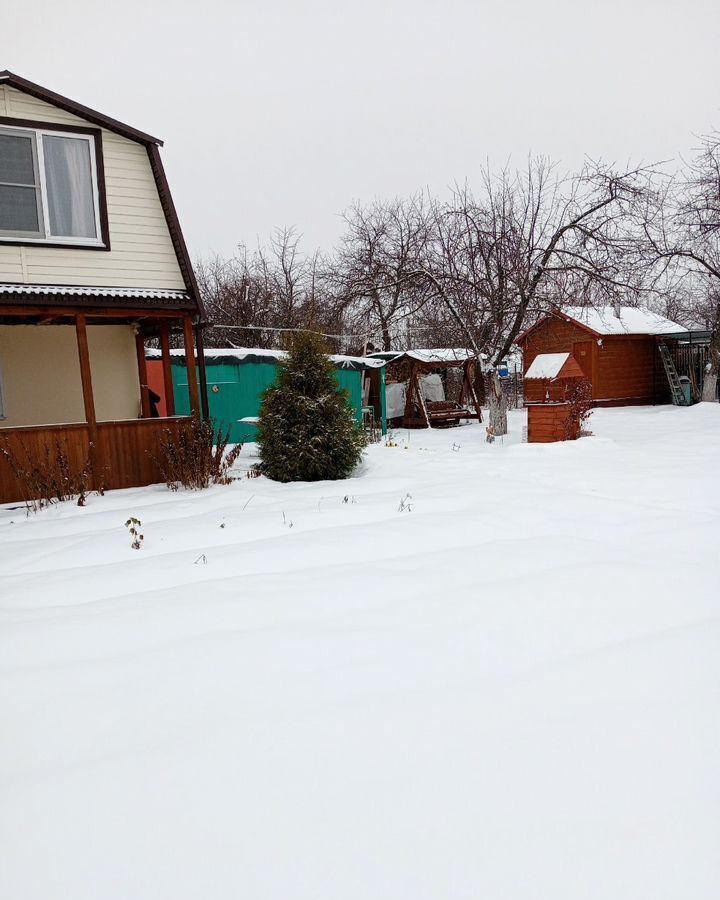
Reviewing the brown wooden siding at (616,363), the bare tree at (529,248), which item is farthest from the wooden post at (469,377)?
the brown wooden siding at (616,363)

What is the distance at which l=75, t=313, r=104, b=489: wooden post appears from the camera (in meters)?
8.47

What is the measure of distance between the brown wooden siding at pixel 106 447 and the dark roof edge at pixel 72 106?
4.16 meters

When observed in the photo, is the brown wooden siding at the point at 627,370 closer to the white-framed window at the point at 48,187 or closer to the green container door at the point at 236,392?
the green container door at the point at 236,392

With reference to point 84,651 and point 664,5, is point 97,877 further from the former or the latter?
point 664,5

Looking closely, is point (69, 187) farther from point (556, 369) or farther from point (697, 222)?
point (697, 222)

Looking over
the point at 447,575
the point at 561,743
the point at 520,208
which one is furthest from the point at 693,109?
the point at 561,743

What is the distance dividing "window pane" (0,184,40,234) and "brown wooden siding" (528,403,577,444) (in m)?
8.57

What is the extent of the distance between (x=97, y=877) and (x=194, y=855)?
0.90 feet

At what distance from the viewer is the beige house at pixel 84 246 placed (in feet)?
27.3

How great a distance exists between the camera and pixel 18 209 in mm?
8492

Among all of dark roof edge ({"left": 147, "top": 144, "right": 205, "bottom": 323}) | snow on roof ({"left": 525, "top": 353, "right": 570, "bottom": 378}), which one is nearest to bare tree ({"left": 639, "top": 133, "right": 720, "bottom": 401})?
snow on roof ({"left": 525, "top": 353, "right": 570, "bottom": 378})

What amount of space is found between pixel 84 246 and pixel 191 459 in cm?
342

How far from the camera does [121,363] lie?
1119 centimetres

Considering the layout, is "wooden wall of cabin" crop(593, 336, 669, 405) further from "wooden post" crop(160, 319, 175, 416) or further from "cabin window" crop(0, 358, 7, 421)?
"cabin window" crop(0, 358, 7, 421)
